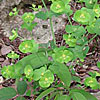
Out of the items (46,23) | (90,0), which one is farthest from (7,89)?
(46,23)

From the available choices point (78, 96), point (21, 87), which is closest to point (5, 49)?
point (21, 87)

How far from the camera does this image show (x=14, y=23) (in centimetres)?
220

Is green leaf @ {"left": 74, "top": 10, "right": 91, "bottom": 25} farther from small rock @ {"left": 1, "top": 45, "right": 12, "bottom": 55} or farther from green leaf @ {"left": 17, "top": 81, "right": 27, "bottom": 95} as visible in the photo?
small rock @ {"left": 1, "top": 45, "right": 12, "bottom": 55}

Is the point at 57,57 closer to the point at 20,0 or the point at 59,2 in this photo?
the point at 59,2

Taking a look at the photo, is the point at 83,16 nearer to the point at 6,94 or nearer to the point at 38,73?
the point at 38,73

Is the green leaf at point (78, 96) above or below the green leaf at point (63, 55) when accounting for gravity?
below

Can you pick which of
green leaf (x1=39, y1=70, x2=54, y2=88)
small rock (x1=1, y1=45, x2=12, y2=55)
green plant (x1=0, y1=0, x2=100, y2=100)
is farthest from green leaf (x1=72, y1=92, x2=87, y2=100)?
small rock (x1=1, y1=45, x2=12, y2=55)

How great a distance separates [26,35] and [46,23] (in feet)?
0.74

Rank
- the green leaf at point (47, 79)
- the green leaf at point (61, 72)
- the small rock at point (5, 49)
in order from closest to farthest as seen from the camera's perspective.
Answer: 1. the green leaf at point (47, 79)
2. the green leaf at point (61, 72)
3. the small rock at point (5, 49)

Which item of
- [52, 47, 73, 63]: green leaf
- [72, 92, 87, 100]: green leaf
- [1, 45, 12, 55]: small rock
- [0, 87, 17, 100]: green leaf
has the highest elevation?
[52, 47, 73, 63]: green leaf

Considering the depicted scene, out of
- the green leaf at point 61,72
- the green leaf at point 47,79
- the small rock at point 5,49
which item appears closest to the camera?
the green leaf at point 47,79

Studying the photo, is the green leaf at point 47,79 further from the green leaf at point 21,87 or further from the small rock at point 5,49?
the small rock at point 5,49

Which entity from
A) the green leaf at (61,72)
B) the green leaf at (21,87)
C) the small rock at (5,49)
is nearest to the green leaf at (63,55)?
the green leaf at (61,72)

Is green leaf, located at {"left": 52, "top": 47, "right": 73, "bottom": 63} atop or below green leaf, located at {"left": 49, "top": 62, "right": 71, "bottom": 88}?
atop
